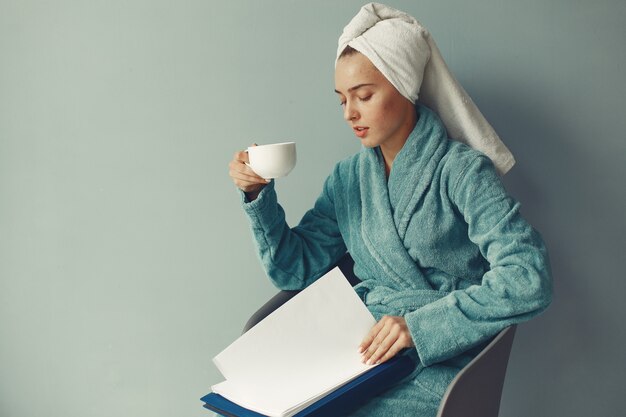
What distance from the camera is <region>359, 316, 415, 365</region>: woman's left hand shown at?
3.88ft

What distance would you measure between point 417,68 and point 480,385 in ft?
2.04

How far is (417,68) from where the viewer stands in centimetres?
133

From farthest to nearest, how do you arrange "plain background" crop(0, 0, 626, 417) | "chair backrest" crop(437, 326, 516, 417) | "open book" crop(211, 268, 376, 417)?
"plain background" crop(0, 0, 626, 417) < "open book" crop(211, 268, 376, 417) < "chair backrest" crop(437, 326, 516, 417)

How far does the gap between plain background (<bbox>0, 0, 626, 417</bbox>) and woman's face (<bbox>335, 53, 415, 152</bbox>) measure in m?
0.31

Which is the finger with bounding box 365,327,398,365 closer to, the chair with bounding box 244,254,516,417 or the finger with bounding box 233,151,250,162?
the chair with bounding box 244,254,516,417

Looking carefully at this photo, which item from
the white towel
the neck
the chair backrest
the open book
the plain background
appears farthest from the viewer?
the plain background

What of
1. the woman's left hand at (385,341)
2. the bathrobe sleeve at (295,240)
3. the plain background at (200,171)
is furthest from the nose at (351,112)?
the woman's left hand at (385,341)

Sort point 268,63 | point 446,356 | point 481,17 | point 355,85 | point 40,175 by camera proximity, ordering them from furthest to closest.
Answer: point 40,175
point 268,63
point 481,17
point 355,85
point 446,356

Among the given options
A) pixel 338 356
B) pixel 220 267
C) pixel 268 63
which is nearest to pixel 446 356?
pixel 338 356

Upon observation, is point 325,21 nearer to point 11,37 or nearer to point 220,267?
point 220,267

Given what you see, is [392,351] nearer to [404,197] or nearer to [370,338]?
[370,338]

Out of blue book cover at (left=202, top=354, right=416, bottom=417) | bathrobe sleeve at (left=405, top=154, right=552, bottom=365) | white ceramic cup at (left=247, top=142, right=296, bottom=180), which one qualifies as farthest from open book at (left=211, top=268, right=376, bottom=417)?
white ceramic cup at (left=247, top=142, right=296, bottom=180)

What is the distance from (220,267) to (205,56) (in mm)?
556

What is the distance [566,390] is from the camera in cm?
166
